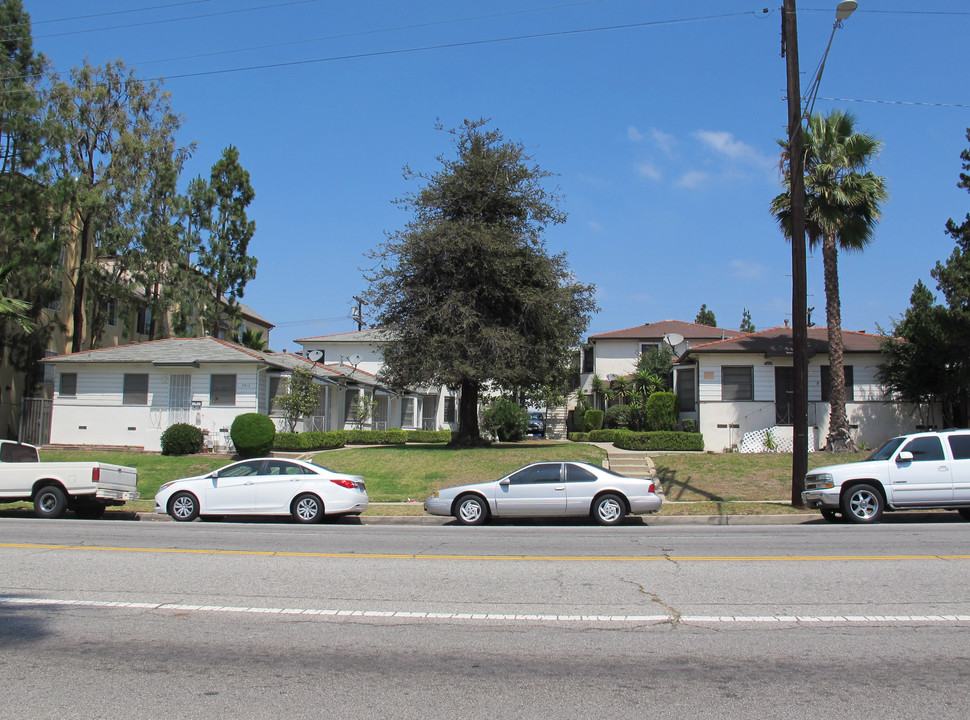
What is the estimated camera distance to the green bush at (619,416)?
1523 inches

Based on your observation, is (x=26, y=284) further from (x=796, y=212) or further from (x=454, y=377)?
(x=796, y=212)

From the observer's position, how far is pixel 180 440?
27906 millimetres

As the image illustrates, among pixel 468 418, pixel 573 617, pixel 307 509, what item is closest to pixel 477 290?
pixel 468 418

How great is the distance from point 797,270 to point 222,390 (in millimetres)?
22002

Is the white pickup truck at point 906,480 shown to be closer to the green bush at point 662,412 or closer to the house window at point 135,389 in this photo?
the green bush at point 662,412

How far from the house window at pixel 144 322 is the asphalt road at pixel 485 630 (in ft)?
115

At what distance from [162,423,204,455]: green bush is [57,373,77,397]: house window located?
18.4 ft

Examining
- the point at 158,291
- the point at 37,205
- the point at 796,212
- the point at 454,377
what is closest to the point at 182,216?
the point at 158,291

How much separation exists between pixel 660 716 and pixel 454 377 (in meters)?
21.6

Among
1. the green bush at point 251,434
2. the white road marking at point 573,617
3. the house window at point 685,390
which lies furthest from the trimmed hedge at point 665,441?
the white road marking at point 573,617

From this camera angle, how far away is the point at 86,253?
3828 cm

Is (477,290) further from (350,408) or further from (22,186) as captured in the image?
(22,186)

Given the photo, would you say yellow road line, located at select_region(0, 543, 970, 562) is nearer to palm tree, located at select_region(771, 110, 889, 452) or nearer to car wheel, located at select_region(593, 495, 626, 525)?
car wheel, located at select_region(593, 495, 626, 525)

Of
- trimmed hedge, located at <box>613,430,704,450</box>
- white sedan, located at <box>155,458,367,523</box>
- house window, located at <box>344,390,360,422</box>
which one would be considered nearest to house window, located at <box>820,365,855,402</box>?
trimmed hedge, located at <box>613,430,704,450</box>
